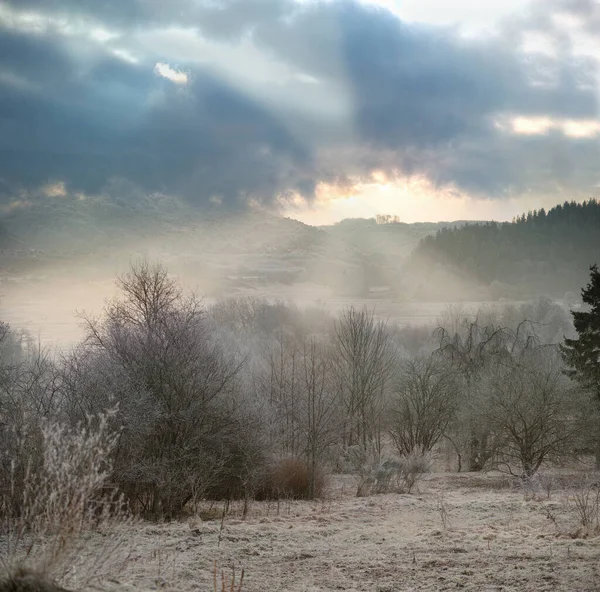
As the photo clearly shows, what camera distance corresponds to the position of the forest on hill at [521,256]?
338 ft

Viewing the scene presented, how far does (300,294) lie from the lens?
115250mm

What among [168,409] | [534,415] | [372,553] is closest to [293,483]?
[168,409]

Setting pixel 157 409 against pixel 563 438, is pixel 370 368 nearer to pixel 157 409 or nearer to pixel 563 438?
pixel 563 438

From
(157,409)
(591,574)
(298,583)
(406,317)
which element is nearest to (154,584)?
(298,583)

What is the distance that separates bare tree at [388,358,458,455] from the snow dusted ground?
56.7 feet

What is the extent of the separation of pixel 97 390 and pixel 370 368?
19844 mm

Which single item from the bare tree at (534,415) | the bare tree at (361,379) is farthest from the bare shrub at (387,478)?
the bare tree at (361,379)

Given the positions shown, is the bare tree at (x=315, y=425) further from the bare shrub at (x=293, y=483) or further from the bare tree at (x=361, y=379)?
the bare tree at (x=361, y=379)

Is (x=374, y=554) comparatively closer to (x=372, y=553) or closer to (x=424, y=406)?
(x=372, y=553)

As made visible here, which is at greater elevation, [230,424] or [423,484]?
[230,424]

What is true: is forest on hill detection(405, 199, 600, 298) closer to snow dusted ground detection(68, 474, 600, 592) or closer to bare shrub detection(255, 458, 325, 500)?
bare shrub detection(255, 458, 325, 500)

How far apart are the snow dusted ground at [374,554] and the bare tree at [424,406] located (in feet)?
56.7

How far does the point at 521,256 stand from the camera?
106 m

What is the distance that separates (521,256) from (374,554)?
10529cm
